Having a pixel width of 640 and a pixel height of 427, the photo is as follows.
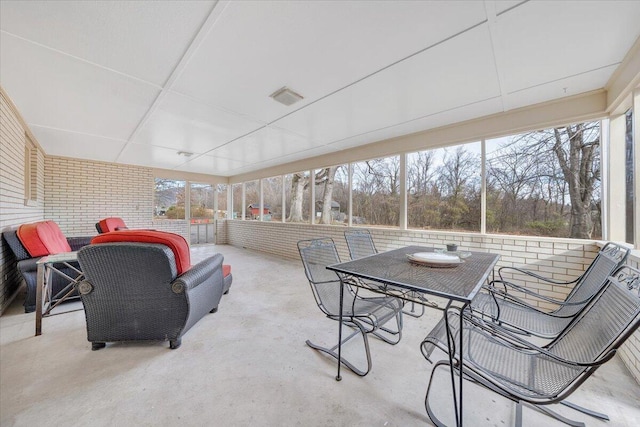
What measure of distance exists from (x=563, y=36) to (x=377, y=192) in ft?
9.76

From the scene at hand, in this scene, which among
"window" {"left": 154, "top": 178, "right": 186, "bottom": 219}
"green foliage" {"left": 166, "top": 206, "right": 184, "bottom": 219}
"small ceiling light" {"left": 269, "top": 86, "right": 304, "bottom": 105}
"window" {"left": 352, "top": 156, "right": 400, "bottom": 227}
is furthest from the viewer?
"green foliage" {"left": 166, "top": 206, "right": 184, "bottom": 219}

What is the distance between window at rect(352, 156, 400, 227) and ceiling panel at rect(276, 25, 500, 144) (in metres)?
0.94

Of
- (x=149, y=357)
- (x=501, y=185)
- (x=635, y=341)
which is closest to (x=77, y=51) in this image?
(x=149, y=357)

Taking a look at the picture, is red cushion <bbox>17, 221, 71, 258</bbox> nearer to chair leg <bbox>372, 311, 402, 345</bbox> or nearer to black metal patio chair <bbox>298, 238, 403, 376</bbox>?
black metal patio chair <bbox>298, 238, 403, 376</bbox>

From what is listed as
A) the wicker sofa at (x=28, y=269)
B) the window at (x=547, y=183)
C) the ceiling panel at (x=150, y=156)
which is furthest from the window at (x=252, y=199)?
the window at (x=547, y=183)

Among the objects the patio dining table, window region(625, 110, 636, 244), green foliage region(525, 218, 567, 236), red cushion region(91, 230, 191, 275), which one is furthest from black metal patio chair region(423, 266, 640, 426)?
red cushion region(91, 230, 191, 275)

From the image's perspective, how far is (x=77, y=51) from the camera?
187 cm

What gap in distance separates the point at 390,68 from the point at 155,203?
738 centimetres

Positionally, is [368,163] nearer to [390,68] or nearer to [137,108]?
[390,68]

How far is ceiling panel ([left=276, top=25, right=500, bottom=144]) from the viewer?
1911 mm

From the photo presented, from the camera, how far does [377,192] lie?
448 cm

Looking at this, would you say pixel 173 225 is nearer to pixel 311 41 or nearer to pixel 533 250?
pixel 311 41

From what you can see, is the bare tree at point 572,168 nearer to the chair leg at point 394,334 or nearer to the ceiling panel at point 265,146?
the chair leg at point 394,334

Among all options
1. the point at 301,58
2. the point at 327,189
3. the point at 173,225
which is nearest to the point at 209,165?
the point at 173,225
